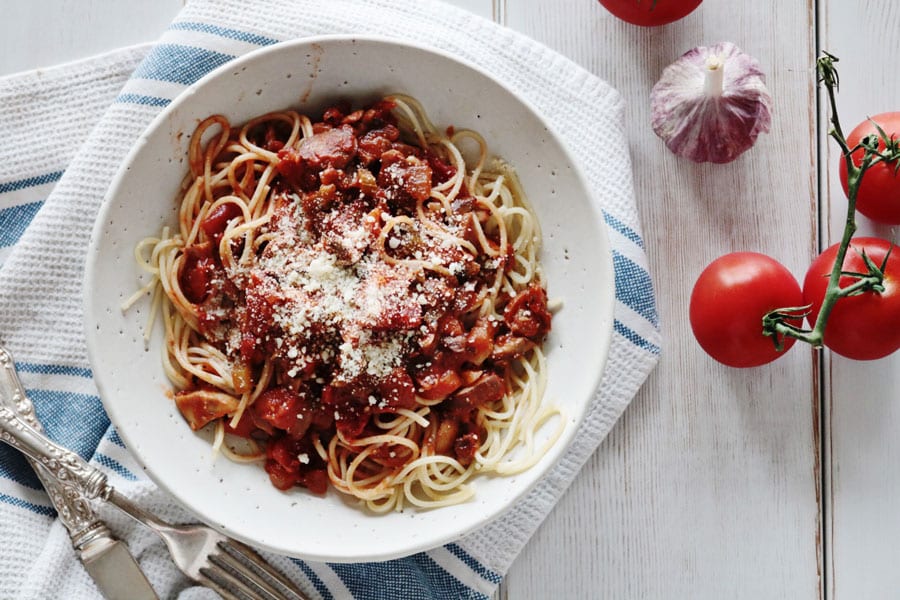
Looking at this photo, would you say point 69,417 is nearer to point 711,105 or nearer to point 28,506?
point 28,506

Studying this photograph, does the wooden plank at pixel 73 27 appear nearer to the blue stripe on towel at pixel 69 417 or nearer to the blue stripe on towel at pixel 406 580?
the blue stripe on towel at pixel 69 417

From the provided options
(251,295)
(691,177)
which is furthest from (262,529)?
(691,177)

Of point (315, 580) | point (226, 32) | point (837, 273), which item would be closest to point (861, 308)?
point (837, 273)

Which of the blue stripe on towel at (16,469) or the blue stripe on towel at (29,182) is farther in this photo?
the blue stripe on towel at (29,182)

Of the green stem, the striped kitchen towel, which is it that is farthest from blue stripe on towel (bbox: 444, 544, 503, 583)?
the green stem

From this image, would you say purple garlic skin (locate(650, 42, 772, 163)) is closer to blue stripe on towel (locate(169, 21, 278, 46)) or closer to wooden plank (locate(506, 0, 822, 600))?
wooden plank (locate(506, 0, 822, 600))

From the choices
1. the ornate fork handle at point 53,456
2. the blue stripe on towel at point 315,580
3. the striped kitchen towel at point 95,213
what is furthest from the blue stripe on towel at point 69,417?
the blue stripe on towel at point 315,580

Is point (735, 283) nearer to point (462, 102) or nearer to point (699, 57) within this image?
point (699, 57)
